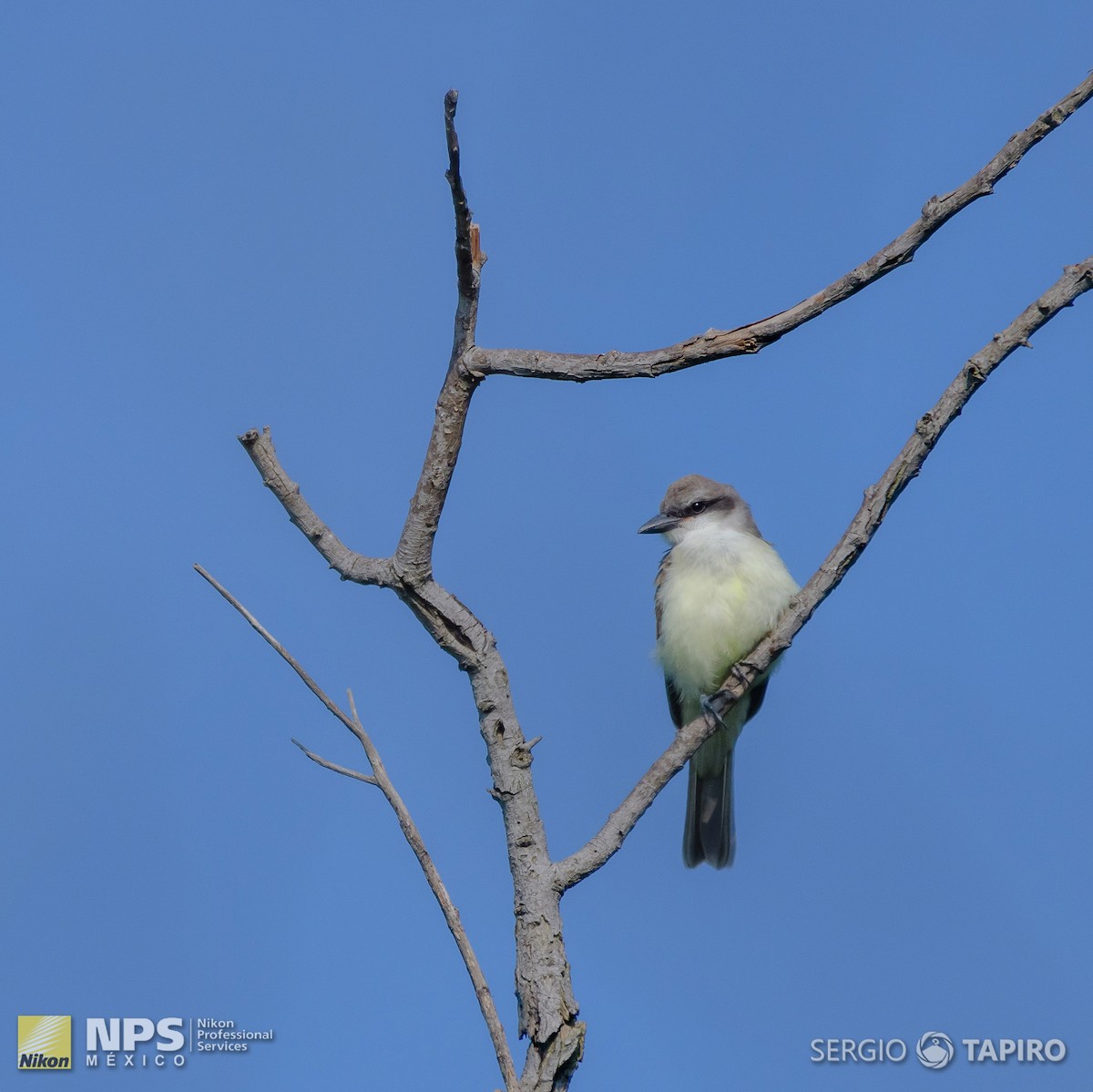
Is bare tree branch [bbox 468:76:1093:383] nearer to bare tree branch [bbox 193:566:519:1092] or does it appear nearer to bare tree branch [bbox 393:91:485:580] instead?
bare tree branch [bbox 393:91:485:580]

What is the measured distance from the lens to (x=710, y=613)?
6578 millimetres

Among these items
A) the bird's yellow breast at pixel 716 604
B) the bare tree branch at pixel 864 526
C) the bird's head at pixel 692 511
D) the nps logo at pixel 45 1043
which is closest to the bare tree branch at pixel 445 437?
the bare tree branch at pixel 864 526

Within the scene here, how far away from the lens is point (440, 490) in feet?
14.4

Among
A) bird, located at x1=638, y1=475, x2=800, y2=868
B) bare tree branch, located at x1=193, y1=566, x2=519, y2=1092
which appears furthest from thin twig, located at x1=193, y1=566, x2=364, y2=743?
bird, located at x1=638, y1=475, x2=800, y2=868

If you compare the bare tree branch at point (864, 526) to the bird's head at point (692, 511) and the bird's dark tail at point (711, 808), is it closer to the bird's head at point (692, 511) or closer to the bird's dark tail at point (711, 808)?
the bird's head at point (692, 511)

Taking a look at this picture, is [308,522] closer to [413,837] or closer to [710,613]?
[413,837]

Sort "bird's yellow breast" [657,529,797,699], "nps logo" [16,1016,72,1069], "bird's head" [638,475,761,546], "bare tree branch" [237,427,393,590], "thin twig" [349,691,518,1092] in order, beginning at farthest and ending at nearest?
1. "bird's head" [638,475,761,546]
2. "bird's yellow breast" [657,529,797,699]
3. "nps logo" [16,1016,72,1069]
4. "bare tree branch" [237,427,393,590]
5. "thin twig" [349,691,518,1092]

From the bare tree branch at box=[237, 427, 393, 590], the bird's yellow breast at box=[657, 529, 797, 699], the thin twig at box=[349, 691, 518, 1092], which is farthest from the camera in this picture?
the bird's yellow breast at box=[657, 529, 797, 699]

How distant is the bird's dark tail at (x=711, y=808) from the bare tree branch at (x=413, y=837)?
330cm

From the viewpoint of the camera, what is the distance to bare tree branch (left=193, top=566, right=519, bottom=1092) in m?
3.83

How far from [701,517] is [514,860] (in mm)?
3311

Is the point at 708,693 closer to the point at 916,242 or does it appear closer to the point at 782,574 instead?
the point at 782,574

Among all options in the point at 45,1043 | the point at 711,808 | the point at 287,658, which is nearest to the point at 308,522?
the point at 287,658

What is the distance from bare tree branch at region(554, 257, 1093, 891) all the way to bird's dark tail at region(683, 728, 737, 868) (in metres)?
2.52
